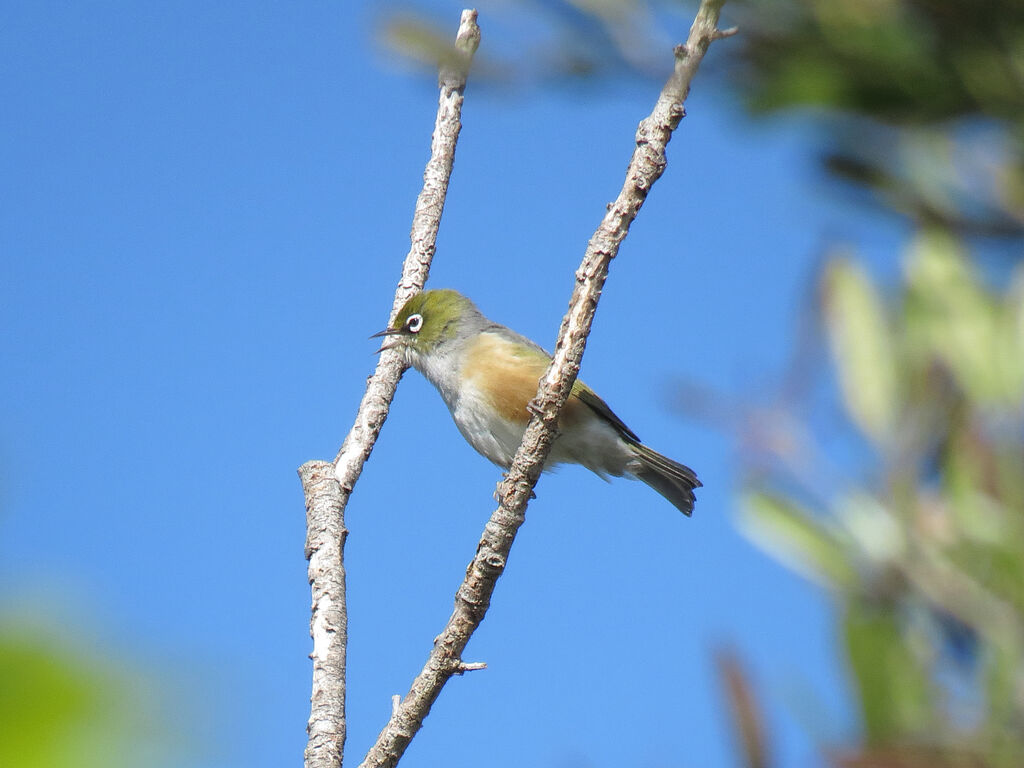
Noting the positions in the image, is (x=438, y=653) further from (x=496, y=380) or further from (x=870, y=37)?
(x=870, y=37)

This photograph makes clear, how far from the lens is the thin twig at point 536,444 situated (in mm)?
4418

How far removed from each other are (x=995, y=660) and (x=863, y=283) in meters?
0.41

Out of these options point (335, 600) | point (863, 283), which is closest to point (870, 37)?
point (863, 283)

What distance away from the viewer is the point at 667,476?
8.48 meters

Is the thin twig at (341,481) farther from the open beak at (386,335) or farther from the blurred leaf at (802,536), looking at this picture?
the blurred leaf at (802,536)

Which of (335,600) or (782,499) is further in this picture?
(335,600)

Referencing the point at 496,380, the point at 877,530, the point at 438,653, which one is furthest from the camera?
the point at 496,380

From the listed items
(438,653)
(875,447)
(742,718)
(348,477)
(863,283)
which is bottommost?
(742,718)

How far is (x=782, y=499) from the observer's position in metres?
1.15

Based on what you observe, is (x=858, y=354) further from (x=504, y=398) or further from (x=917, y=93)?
(x=504, y=398)

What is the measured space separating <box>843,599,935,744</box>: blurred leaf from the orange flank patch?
6670 millimetres

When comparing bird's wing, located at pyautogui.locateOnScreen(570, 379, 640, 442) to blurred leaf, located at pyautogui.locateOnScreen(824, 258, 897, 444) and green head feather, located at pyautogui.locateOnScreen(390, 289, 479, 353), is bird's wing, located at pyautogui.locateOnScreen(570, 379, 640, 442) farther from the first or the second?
blurred leaf, located at pyautogui.locateOnScreen(824, 258, 897, 444)

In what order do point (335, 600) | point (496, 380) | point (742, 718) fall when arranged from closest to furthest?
point (742, 718) → point (335, 600) → point (496, 380)

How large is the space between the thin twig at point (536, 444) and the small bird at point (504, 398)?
2.74m
